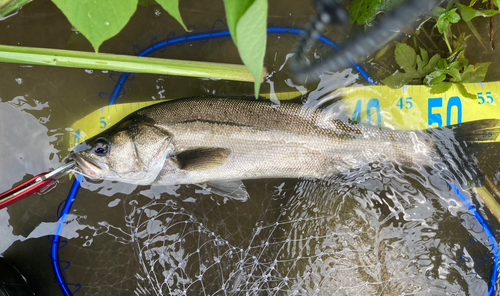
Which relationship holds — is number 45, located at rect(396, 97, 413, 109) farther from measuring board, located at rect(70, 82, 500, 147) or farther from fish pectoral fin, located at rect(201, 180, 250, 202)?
fish pectoral fin, located at rect(201, 180, 250, 202)

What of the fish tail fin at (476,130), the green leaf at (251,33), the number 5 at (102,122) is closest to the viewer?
the green leaf at (251,33)

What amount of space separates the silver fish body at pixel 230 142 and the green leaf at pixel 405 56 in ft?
1.69

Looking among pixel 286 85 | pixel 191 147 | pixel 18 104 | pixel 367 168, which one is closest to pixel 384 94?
pixel 367 168

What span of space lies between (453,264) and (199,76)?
2207 millimetres

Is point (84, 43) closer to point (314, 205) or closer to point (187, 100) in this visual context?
point (187, 100)

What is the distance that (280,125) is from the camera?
6.02 feet

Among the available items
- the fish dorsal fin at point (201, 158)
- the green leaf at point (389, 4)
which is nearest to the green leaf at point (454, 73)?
the green leaf at point (389, 4)

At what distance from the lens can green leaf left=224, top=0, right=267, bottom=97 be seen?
54 centimetres

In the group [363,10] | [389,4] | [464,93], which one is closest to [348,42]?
[363,10]

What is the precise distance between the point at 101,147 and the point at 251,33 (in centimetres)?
154

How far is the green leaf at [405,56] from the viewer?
6.56ft

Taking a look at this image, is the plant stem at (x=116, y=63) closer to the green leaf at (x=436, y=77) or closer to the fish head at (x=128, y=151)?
the fish head at (x=128, y=151)

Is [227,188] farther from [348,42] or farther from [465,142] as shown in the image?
[465,142]

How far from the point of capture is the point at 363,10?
1.98 meters
